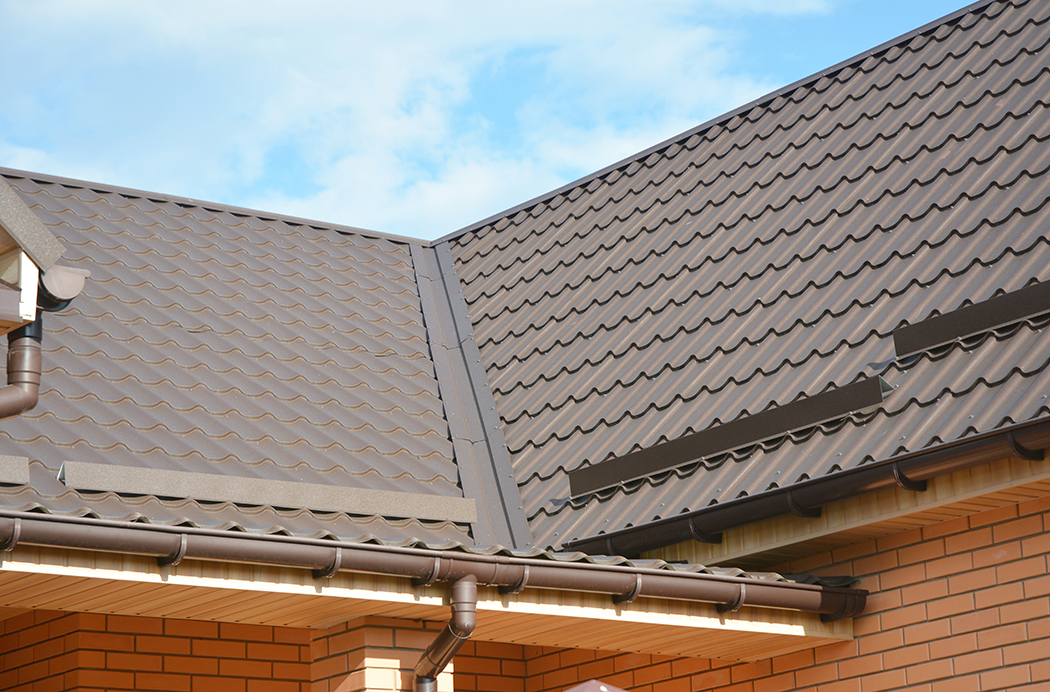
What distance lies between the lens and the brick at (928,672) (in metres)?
6.38

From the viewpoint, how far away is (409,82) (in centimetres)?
4009

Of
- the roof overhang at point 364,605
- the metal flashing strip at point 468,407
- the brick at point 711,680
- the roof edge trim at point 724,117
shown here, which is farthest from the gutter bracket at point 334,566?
the roof edge trim at point 724,117

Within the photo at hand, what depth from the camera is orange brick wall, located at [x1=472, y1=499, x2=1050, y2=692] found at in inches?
241

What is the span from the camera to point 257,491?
7.29 meters

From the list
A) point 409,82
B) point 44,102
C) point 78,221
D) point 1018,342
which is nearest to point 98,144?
point 44,102

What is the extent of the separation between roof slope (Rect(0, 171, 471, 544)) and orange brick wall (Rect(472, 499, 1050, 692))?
2.44m

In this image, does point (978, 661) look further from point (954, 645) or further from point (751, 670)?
point (751, 670)

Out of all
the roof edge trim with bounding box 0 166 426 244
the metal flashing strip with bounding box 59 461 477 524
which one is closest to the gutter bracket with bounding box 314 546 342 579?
the metal flashing strip with bounding box 59 461 477 524

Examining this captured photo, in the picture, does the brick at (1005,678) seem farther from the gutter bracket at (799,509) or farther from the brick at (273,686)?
the brick at (273,686)

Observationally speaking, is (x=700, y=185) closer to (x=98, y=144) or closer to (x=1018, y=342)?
(x=1018, y=342)

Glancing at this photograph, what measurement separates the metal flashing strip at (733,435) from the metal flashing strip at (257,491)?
96 cm

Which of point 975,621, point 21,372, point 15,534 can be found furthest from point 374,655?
point 975,621

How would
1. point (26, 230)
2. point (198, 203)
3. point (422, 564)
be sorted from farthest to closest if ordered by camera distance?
point (198, 203), point (422, 564), point (26, 230)

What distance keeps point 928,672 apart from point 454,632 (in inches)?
98.6
